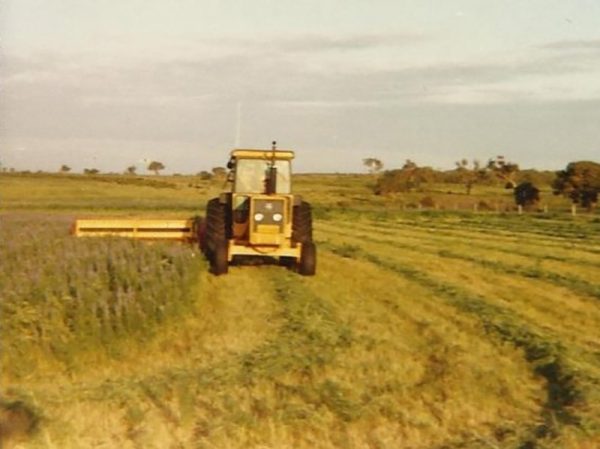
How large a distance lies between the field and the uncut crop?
24 mm

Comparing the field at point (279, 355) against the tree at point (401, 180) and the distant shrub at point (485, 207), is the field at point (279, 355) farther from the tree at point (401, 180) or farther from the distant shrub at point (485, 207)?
the tree at point (401, 180)

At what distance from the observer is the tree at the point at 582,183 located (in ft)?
172

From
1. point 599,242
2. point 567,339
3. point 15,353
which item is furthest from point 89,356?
point 599,242

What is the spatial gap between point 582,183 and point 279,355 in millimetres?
48965

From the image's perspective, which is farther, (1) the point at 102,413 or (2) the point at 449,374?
(2) the point at 449,374

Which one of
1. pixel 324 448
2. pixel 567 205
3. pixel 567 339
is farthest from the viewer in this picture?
pixel 567 205

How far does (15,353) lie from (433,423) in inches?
173

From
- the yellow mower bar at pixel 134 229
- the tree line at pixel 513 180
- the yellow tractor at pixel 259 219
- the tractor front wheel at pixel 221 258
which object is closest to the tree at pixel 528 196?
the tree line at pixel 513 180

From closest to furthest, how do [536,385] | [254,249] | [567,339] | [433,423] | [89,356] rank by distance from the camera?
[433,423] < [536,385] < [89,356] < [567,339] < [254,249]

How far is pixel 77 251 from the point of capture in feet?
40.6

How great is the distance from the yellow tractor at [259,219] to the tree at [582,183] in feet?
136

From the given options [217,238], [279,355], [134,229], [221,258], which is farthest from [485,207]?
[279,355]

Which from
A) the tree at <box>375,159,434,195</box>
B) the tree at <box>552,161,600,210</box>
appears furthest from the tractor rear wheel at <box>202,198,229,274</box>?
the tree at <box>375,159,434,195</box>

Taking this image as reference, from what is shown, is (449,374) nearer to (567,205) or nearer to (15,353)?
(15,353)
